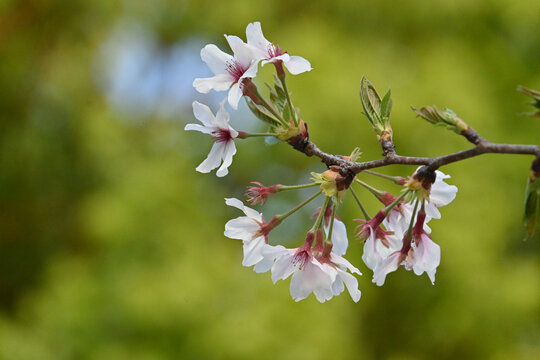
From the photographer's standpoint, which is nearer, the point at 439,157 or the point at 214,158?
the point at 439,157

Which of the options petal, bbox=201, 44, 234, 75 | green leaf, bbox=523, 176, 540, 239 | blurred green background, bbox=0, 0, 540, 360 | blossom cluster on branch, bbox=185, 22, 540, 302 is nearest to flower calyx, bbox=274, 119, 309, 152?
blossom cluster on branch, bbox=185, 22, 540, 302

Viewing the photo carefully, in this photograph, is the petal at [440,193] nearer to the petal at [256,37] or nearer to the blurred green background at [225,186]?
the petal at [256,37]

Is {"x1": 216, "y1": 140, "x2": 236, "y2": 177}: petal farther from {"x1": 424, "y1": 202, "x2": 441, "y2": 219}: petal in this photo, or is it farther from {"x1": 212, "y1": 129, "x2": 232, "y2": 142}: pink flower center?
{"x1": 424, "y1": 202, "x2": 441, "y2": 219}: petal

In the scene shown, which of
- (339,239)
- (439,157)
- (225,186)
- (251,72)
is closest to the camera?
(439,157)

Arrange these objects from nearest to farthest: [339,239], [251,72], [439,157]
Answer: [439,157], [251,72], [339,239]

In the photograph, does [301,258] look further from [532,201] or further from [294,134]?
[532,201]

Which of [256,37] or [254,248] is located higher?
[256,37]

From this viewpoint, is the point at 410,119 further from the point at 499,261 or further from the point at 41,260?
the point at 41,260

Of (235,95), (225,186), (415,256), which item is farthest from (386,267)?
(225,186)
